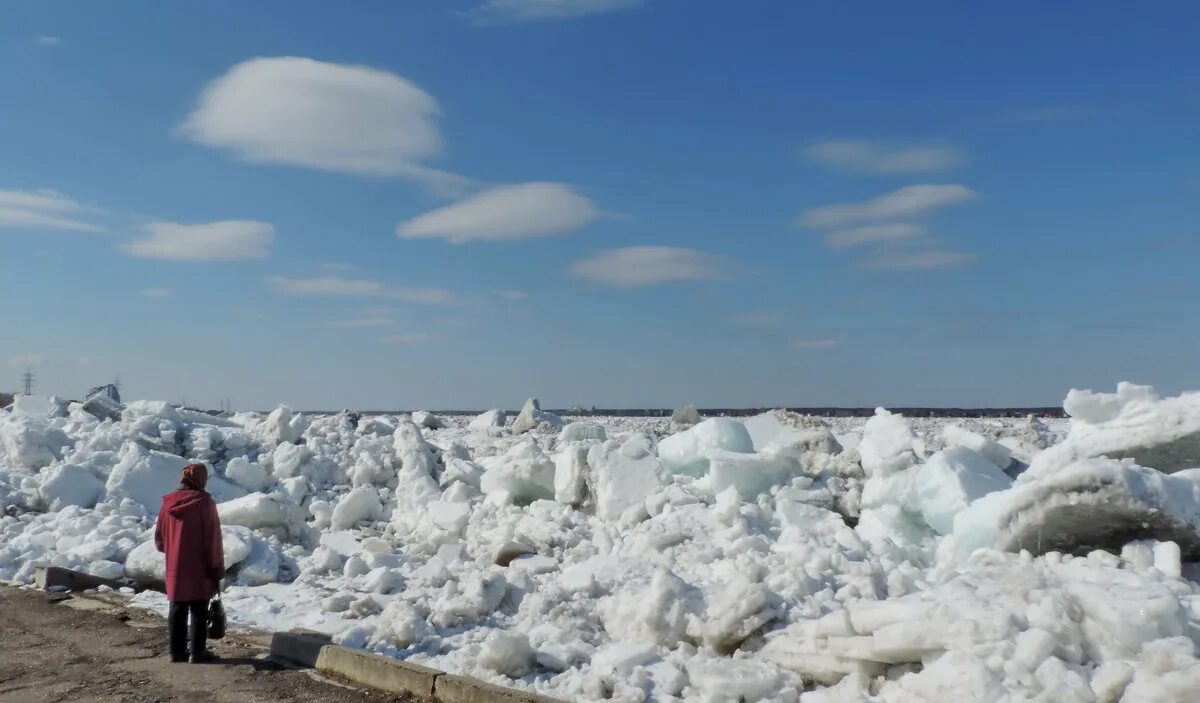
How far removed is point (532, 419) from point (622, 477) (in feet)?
30.1

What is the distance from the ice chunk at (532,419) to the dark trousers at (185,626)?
12.7m

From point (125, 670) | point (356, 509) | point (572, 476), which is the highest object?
point (572, 476)

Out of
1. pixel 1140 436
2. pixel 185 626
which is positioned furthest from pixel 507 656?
pixel 1140 436

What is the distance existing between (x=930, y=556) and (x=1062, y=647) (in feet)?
11.7

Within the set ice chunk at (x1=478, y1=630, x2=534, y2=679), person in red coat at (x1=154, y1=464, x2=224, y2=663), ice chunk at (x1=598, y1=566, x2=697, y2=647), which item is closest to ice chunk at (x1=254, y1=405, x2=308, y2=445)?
person in red coat at (x1=154, y1=464, x2=224, y2=663)

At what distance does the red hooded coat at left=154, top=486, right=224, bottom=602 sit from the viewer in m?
6.32

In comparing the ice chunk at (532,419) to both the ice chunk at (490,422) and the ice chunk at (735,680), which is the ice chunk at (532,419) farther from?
the ice chunk at (735,680)

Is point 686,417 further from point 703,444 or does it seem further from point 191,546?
point 191,546

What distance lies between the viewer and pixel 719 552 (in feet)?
28.0

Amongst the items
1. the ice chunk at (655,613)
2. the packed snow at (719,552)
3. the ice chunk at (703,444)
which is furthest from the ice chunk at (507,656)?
the ice chunk at (703,444)

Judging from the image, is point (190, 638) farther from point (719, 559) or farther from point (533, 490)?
point (533, 490)

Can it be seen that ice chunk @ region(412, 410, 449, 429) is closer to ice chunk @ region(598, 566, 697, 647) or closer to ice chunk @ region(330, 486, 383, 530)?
ice chunk @ region(330, 486, 383, 530)

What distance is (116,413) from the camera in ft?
59.5

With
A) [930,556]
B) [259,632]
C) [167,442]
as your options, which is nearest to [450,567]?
[259,632]
